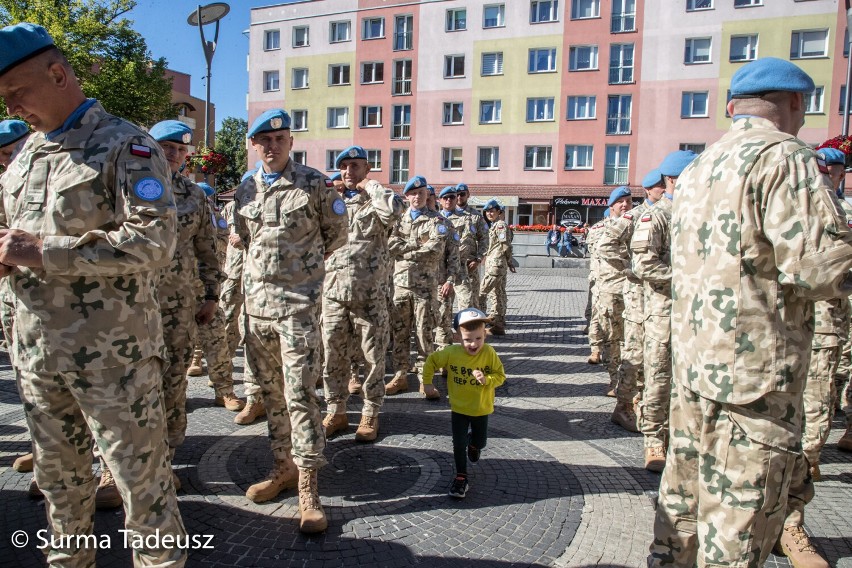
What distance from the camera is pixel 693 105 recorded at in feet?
112

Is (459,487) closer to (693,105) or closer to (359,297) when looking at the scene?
(359,297)

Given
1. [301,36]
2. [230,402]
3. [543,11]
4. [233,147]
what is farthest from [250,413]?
[233,147]

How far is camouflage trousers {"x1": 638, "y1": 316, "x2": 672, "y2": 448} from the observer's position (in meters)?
4.70

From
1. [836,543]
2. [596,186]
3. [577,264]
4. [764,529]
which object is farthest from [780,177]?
[596,186]

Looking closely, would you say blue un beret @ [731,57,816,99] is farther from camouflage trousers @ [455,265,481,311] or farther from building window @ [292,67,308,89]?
building window @ [292,67,308,89]

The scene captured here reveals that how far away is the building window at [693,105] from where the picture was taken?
3394 cm

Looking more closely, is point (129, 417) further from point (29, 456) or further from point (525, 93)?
point (525, 93)

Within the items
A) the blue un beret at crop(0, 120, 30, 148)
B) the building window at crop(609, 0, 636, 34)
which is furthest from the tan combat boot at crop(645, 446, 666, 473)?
the building window at crop(609, 0, 636, 34)

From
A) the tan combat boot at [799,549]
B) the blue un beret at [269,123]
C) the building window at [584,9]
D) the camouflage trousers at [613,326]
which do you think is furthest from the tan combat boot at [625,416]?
the building window at [584,9]

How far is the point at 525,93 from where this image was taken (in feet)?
121

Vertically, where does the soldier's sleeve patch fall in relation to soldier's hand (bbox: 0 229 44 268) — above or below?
above

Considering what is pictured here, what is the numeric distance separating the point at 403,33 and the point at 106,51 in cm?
1913

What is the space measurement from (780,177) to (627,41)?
3692cm

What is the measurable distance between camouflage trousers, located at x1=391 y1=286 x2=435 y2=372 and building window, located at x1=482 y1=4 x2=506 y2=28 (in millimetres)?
33998
